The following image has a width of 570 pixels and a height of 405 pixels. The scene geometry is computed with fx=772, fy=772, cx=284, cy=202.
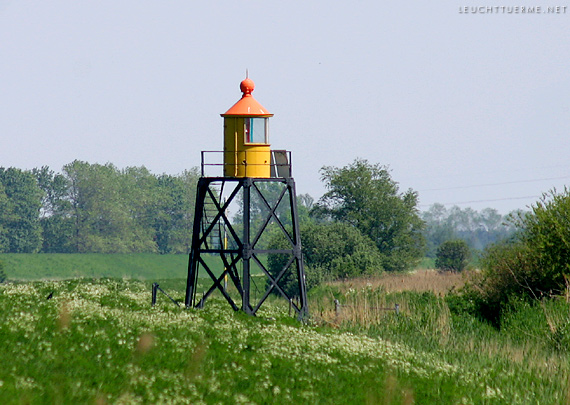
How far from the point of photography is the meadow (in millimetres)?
14255

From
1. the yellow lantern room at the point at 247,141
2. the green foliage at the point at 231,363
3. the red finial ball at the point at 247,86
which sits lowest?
the green foliage at the point at 231,363

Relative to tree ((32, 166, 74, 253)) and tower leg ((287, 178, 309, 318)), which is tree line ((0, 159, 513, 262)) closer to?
tree ((32, 166, 74, 253))

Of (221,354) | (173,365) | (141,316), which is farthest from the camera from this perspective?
(141,316)

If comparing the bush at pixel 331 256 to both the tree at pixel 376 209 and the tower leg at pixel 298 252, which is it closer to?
the tree at pixel 376 209

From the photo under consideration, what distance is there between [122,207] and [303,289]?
95.4m

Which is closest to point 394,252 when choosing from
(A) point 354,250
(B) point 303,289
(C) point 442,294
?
(A) point 354,250

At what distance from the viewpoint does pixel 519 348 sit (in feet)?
80.1

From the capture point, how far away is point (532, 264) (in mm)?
32000

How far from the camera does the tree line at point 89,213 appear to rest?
10894cm

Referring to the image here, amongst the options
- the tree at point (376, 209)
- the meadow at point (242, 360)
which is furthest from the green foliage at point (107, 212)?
the meadow at point (242, 360)

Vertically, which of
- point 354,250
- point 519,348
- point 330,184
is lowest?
point 519,348

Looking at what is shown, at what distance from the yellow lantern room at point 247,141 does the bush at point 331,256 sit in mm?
27993

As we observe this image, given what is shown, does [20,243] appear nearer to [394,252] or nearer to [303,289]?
[394,252]

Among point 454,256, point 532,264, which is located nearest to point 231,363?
point 532,264
